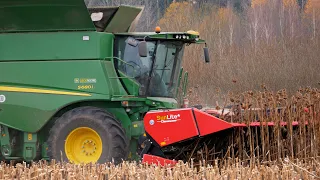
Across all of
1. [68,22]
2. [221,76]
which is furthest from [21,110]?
[221,76]

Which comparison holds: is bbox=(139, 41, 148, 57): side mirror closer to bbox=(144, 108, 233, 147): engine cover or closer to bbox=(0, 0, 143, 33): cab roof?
bbox=(0, 0, 143, 33): cab roof

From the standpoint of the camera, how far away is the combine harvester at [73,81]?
966 cm

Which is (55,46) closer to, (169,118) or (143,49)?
(143,49)

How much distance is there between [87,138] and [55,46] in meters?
1.50

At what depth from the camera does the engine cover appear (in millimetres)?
8297

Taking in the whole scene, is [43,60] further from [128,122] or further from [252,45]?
[252,45]

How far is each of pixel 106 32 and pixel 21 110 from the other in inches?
68.5

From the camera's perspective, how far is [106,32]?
10.3m

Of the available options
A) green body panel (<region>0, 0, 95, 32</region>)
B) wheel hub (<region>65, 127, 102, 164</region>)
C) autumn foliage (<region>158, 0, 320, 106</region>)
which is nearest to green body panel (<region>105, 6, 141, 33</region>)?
green body panel (<region>0, 0, 95, 32</region>)

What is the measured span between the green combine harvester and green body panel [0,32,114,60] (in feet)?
0.05

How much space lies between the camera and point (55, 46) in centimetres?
1011

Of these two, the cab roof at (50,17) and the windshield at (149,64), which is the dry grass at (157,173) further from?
the cab roof at (50,17)

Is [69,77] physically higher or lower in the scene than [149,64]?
lower

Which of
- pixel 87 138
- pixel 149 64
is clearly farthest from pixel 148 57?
pixel 87 138
